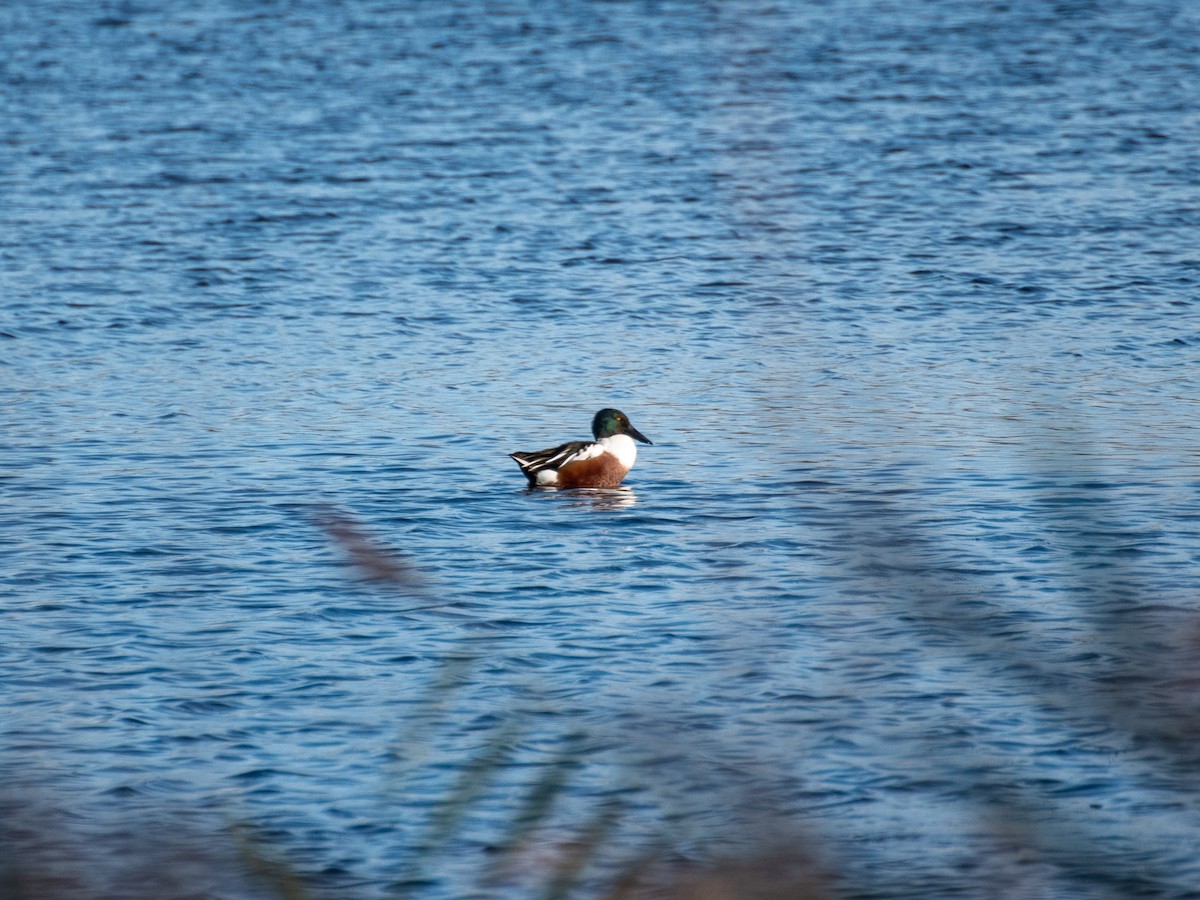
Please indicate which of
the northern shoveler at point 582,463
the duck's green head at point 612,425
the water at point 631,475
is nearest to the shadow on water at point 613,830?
the water at point 631,475

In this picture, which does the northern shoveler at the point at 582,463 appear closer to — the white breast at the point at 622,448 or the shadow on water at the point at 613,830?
the white breast at the point at 622,448

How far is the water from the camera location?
6969 millimetres

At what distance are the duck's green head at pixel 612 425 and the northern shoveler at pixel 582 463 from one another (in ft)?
0.26

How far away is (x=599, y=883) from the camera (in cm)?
684

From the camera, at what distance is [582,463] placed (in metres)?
13.1

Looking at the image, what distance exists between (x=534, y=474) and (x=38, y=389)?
17.5 feet

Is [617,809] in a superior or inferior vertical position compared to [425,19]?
inferior

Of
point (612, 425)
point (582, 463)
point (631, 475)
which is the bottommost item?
point (631, 475)

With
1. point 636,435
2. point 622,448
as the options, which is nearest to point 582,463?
point 622,448

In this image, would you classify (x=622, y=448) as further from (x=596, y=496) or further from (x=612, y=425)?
(x=596, y=496)

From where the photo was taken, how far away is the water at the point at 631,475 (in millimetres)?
6969

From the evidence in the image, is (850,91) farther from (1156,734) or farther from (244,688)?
(1156,734)

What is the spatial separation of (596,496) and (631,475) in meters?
0.60

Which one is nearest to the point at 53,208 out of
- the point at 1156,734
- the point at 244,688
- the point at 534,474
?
the point at 534,474
